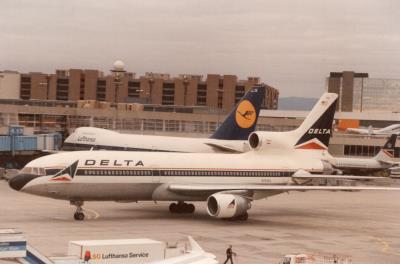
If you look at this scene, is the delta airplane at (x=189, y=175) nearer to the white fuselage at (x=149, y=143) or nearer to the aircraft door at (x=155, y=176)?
the aircraft door at (x=155, y=176)

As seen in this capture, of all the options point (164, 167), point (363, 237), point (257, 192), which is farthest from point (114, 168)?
point (363, 237)

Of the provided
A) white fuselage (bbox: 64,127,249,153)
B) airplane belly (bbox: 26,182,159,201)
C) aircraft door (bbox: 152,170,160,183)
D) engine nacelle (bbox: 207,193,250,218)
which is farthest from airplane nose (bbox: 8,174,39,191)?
white fuselage (bbox: 64,127,249,153)

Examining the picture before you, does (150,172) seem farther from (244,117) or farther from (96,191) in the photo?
(244,117)

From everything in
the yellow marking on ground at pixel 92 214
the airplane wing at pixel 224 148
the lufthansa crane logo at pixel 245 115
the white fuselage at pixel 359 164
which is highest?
the lufthansa crane logo at pixel 245 115

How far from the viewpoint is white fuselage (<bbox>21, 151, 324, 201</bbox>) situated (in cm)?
4544

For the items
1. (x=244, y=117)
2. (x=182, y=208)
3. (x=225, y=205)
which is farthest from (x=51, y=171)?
(x=244, y=117)

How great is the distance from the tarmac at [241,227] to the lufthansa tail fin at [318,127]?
5005mm

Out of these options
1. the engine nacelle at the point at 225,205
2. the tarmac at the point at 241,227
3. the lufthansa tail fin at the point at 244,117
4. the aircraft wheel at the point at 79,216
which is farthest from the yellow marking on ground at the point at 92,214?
the lufthansa tail fin at the point at 244,117

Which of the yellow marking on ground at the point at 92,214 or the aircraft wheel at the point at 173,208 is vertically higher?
the aircraft wheel at the point at 173,208

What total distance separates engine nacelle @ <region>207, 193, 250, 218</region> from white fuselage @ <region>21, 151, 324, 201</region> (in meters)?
1.42

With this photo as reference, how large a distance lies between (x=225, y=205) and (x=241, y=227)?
1.65m

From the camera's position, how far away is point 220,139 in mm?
69875

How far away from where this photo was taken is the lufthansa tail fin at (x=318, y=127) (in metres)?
56.2

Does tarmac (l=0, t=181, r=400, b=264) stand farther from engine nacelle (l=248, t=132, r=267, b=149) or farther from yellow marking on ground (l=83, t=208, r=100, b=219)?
engine nacelle (l=248, t=132, r=267, b=149)
